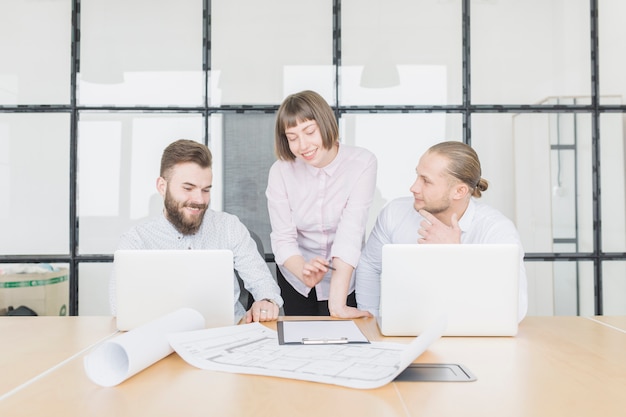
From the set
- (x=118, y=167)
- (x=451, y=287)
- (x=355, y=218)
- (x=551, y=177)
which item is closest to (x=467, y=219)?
(x=355, y=218)

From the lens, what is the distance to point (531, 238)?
3.26 meters

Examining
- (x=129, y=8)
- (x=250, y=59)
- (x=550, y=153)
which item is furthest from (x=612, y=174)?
(x=129, y=8)

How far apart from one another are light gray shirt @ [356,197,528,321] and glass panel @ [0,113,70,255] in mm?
1917

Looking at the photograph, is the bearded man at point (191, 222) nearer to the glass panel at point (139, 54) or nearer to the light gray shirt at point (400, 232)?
the light gray shirt at point (400, 232)

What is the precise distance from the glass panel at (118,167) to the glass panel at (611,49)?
2336mm

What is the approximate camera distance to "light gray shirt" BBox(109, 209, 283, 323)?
84.6 inches

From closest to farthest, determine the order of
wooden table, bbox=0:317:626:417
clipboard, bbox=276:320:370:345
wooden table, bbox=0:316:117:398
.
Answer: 1. wooden table, bbox=0:317:626:417
2. wooden table, bbox=0:316:117:398
3. clipboard, bbox=276:320:370:345

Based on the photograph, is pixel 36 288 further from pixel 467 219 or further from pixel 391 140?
pixel 467 219

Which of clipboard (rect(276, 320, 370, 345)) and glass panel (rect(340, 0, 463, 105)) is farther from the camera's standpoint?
glass panel (rect(340, 0, 463, 105))

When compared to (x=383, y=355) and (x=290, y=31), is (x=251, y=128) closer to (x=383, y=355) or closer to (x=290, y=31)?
(x=290, y=31)

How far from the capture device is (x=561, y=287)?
3279 mm

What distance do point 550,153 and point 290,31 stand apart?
165 cm

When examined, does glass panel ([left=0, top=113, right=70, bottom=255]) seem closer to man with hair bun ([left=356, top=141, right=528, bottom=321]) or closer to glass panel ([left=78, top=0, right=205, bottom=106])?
glass panel ([left=78, top=0, right=205, bottom=106])

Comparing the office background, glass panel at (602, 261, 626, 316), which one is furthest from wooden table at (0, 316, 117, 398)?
glass panel at (602, 261, 626, 316)
